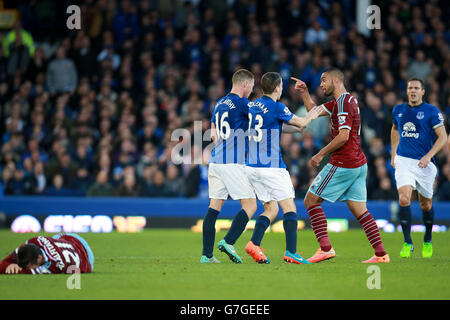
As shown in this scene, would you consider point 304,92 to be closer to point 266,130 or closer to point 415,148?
point 266,130

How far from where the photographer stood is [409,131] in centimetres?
1065

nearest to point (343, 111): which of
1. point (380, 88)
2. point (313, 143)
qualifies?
point (313, 143)

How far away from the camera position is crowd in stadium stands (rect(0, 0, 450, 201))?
17.3 m

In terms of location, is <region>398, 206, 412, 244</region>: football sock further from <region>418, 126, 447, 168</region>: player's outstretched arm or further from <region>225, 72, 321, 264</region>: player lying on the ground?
<region>225, 72, 321, 264</region>: player lying on the ground

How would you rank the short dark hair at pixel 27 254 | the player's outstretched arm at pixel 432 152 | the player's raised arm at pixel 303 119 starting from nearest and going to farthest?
the short dark hair at pixel 27 254
the player's raised arm at pixel 303 119
the player's outstretched arm at pixel 432 152

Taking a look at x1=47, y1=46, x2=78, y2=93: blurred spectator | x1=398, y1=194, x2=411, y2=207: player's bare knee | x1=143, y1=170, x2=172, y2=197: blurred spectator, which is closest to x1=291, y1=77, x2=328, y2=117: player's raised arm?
x1=398, y1=194, x2=411, y2=207: player's bare knee

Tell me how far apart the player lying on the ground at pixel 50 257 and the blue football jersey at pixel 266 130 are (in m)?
2.26

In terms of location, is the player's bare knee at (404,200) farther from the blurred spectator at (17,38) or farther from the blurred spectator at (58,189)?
the blurred spectator at (17,38)

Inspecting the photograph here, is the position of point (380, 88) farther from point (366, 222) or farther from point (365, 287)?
point (365, 287)

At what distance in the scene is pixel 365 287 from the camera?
23.8 ft

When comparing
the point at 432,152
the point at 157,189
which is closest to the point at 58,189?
the point at 157,189

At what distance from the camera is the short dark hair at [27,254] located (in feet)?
25.9

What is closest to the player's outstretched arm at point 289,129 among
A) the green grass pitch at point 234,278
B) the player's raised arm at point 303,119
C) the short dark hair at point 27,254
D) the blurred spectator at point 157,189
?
the player's raised arm at point 303,119

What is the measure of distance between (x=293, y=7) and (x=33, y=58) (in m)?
6.69
